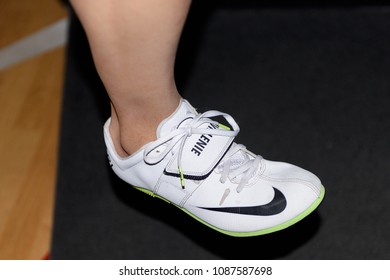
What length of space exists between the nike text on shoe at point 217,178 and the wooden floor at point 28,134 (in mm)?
681

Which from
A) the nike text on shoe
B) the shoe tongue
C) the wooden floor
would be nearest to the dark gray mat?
the wooden floor

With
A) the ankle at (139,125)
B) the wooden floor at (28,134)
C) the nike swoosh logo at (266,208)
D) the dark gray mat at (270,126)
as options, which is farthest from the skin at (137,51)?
the wooden floor at (28,134)

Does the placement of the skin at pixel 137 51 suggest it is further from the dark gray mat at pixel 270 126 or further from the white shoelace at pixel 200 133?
the dark gray mat at pixel 270 126

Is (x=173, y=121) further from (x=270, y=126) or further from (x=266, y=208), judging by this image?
(x=270, y=126)

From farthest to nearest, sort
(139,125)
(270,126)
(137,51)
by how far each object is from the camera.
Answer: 1. (270,126)
2. (139,125)
3. (137,51)

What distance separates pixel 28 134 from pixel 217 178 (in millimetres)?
989

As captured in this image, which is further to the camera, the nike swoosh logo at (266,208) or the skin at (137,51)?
the nike swoosh logo at (266,208)

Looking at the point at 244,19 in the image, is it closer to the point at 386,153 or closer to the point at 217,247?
the point at 386,153

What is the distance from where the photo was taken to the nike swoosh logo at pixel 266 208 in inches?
39.2

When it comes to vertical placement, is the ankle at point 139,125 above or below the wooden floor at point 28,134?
above

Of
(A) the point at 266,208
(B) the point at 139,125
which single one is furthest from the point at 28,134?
(A) the point at 266,208

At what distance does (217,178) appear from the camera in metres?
1.02

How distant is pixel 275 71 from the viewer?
6.15 feet

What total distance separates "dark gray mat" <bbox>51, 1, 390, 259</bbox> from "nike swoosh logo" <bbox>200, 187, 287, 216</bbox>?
19.7 inches
